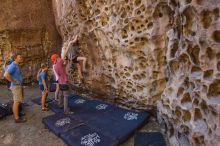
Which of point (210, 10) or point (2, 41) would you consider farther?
point (2, 41)

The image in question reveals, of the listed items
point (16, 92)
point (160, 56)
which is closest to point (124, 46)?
point (160, 56)

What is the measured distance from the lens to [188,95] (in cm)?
334

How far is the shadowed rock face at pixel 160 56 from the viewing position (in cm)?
286

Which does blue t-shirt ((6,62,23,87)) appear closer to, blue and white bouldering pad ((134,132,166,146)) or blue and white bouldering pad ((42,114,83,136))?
blue and white bouldering pad ((42,114,83,136))

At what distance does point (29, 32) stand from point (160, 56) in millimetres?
5875

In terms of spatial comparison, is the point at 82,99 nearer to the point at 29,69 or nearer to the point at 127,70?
the point at 127,70

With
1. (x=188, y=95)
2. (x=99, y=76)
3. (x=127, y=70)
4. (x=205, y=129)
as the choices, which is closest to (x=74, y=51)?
(x=99, y=76)

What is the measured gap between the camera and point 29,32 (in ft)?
30.0

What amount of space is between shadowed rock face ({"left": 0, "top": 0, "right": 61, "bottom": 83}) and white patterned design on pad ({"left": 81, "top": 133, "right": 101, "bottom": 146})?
5389 millimetres

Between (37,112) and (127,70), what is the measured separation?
246 centimetres

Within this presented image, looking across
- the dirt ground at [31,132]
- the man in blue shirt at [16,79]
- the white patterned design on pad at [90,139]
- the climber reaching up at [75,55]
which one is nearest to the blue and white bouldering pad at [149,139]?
the dirt ground at [31,132]

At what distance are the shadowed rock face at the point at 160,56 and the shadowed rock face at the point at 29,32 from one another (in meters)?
1.54

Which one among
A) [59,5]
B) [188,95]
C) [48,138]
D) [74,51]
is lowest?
[48,138]

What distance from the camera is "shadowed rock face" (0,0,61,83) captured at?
873 centimetres
